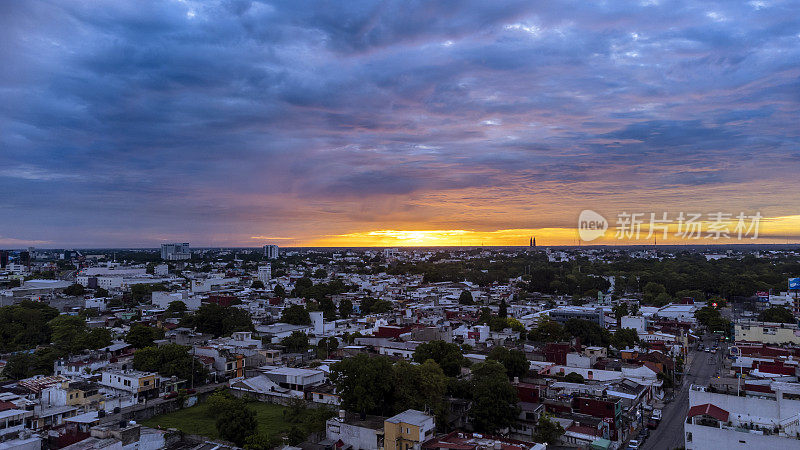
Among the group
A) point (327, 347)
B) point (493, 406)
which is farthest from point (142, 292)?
point (493, 406)

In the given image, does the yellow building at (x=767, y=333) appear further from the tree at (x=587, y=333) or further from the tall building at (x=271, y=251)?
the tall building at (x=271, y=251)

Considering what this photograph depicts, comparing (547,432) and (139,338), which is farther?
(139,338)

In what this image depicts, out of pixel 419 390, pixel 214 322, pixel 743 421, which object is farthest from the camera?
pixel 214 322

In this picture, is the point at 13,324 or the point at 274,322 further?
the point at 274,322

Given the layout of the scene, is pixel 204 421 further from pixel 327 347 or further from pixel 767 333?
pixel 767 333

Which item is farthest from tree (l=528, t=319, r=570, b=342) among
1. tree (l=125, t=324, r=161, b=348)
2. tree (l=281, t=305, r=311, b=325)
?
tree (l=125, t=324, r=161, b=348)

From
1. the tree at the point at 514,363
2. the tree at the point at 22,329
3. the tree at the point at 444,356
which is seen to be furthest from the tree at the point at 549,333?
the tree at the point at 22,329

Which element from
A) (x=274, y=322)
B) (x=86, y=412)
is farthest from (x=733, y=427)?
(x=274, y=322)

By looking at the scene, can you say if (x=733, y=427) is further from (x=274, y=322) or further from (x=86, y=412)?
(x=274, y=322)
